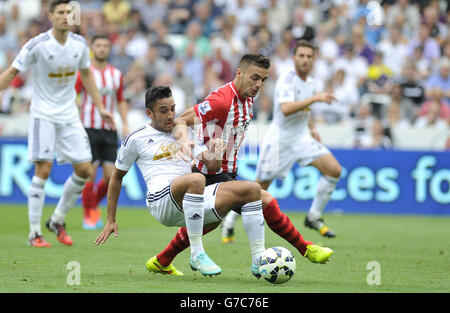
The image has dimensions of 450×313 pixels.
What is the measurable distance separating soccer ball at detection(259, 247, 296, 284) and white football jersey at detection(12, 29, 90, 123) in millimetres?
3897

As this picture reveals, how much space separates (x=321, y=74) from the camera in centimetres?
1811

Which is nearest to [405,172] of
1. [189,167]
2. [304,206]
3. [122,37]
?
[304,206]

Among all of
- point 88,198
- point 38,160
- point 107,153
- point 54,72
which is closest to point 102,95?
point 107,153

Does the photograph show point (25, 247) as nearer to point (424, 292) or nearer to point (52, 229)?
point (52, 229)

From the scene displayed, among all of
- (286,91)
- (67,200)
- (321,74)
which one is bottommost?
(67,200)

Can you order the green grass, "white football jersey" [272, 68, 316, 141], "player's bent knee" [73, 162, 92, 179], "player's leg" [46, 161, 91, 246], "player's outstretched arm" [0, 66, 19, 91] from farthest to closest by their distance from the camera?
"white football jersey" [272, 68, 316, 141], "player's bent knee" [73, 162, 92, 179], "player's leg" [46, 161, 91, 246], "player's outstretched arm" [0, 66, 19, 91], the green grass

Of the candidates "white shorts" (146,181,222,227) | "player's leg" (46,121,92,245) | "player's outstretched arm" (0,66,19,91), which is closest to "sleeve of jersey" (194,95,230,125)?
"white shorts" (146,181,222,227)

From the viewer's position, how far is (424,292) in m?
5.85

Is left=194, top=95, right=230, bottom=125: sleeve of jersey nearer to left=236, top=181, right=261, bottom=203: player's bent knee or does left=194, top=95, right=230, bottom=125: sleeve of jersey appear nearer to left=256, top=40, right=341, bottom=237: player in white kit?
left=236, top=181, right=261, bottom=203: player's bent knee

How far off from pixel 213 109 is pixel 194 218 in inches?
39.2

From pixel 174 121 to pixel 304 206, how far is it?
8.26 metres

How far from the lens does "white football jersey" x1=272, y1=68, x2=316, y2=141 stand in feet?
34.2

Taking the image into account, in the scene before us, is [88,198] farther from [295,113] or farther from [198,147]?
[198,147]

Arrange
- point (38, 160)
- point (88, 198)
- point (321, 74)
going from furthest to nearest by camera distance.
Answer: point (321, 74) < point (88, 198) < point (38, 160)
